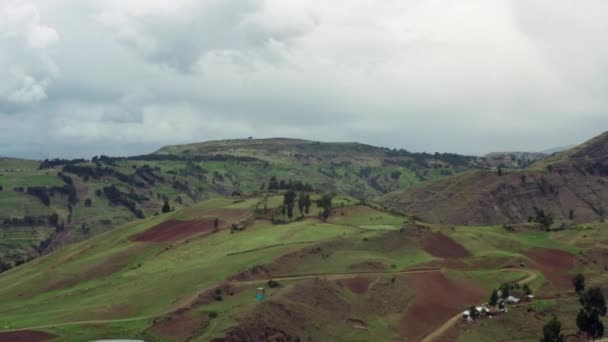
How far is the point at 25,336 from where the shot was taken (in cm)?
10156

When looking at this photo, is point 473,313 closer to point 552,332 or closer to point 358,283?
point 552,332

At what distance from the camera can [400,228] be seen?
164125 mm

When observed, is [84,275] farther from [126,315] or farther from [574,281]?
[574,281]

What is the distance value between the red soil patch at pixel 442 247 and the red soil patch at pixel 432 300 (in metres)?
16.9

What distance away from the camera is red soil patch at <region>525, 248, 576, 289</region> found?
458 feet

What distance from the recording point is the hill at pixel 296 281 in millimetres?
106750

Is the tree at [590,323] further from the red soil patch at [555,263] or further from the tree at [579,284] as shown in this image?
the red soil patch at [555,263]

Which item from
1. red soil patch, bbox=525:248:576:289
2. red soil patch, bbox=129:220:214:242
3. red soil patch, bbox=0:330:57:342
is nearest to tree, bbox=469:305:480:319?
red soil patch, bbox=525:248:576:289

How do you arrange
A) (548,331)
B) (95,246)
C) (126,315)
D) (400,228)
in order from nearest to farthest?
(548,331) → (126,315) → (400,228) → (95,246)

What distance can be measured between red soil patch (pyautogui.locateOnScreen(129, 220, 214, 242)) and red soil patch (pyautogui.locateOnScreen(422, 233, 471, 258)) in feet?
192

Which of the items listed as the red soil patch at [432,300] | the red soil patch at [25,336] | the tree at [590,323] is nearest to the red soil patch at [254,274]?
the red soil patch at [432,300]

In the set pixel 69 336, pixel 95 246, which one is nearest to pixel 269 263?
pixel 69 336

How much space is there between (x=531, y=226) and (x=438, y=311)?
278 feet

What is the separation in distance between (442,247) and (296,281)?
4613cm
